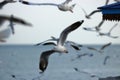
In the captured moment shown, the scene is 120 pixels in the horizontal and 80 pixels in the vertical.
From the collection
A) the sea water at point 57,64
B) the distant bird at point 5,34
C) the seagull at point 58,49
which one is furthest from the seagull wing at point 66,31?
the distant bird at point 5,34

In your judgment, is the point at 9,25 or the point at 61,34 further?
the point at 61,34

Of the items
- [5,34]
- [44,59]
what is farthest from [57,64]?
[5,34]

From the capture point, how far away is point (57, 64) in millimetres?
2473

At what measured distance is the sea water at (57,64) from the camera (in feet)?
7.88

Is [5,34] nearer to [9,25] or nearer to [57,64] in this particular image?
[9,25]

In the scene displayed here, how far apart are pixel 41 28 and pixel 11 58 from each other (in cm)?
43

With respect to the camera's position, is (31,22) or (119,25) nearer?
(31,22)

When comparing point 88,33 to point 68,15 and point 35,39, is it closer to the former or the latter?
point 68,15

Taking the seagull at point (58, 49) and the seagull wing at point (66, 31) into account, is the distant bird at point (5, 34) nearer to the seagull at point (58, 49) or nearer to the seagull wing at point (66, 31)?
the seagull at point (58, 49)

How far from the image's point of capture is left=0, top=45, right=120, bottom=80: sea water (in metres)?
2.40

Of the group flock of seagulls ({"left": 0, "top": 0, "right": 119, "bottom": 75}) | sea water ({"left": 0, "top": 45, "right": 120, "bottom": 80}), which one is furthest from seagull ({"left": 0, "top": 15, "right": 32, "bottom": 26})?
sea water ({"left": 0, "top": 45, "right": 120, "bottom": 80})

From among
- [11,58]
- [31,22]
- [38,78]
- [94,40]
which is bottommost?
[38,78]

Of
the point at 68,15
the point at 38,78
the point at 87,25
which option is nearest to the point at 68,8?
the point at 68,15

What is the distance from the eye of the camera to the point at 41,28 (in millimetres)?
2471
